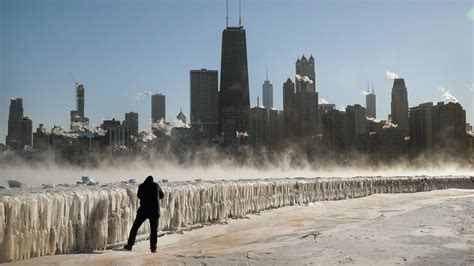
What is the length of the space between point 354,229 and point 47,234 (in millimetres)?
10965

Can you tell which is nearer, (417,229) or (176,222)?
(176,222)

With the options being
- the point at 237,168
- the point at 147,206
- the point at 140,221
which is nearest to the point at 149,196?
the point at 147,206

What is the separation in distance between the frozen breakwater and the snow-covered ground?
0.46 metres

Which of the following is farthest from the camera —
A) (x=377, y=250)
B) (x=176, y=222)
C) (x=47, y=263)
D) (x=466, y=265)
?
(x=176, y=222)

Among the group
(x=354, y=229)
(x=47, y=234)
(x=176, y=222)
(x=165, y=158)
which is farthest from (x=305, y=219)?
(x=165, y=158)

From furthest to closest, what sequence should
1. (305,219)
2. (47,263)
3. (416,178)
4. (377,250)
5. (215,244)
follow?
(416,178) → (305,219) → (215,244) → (377,250) → (47,263)

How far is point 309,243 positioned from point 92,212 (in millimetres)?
6152

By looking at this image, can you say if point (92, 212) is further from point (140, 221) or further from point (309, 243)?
point (309, 243)

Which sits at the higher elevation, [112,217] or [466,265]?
[112,217]

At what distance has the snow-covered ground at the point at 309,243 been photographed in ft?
44.8

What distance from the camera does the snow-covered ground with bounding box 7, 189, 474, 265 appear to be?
13.7 meters

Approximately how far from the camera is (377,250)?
15.4 metres

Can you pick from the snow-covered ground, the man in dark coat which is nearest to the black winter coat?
the man in dark coat

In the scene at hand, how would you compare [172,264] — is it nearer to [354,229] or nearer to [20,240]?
[20,240]
